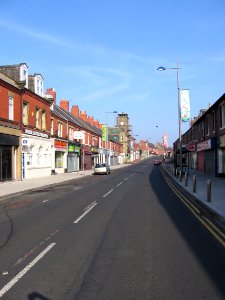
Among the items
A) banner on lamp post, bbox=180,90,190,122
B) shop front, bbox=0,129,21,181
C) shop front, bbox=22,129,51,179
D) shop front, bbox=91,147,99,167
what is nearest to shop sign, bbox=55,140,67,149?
shop front, bbox=22,129,51,179

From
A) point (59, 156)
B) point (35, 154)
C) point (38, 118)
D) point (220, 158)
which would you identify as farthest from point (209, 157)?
point (59, 156)

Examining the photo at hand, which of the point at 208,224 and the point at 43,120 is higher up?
the point at 43,120

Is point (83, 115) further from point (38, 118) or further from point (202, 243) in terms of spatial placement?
point (202, 243)

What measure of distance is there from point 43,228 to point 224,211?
5748 millimetres

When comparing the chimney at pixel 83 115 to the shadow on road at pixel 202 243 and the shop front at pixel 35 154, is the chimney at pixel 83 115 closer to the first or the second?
the shop front at pixel 35 154

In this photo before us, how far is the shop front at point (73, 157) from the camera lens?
2023 inches

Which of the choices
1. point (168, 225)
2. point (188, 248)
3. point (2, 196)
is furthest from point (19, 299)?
point (2, 196)

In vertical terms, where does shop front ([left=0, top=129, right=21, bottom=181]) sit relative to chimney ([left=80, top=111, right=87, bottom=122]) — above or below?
below

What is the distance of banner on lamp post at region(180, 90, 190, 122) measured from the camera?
3344 centimetres

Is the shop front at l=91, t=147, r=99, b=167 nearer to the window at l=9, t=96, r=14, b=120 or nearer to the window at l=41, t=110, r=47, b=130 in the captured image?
the window at l=41, t=110, r=47, b=130

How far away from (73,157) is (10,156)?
23791 millimetres

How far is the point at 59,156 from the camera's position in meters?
47.2

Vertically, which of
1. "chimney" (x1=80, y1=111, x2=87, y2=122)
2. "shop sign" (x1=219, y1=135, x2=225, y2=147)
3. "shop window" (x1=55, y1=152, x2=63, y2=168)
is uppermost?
"chimney" (x1=80, y1=111, x2=87, y2=122)

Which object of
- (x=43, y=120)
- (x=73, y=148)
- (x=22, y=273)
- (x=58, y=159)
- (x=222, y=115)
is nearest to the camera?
(x=22, y=273)
